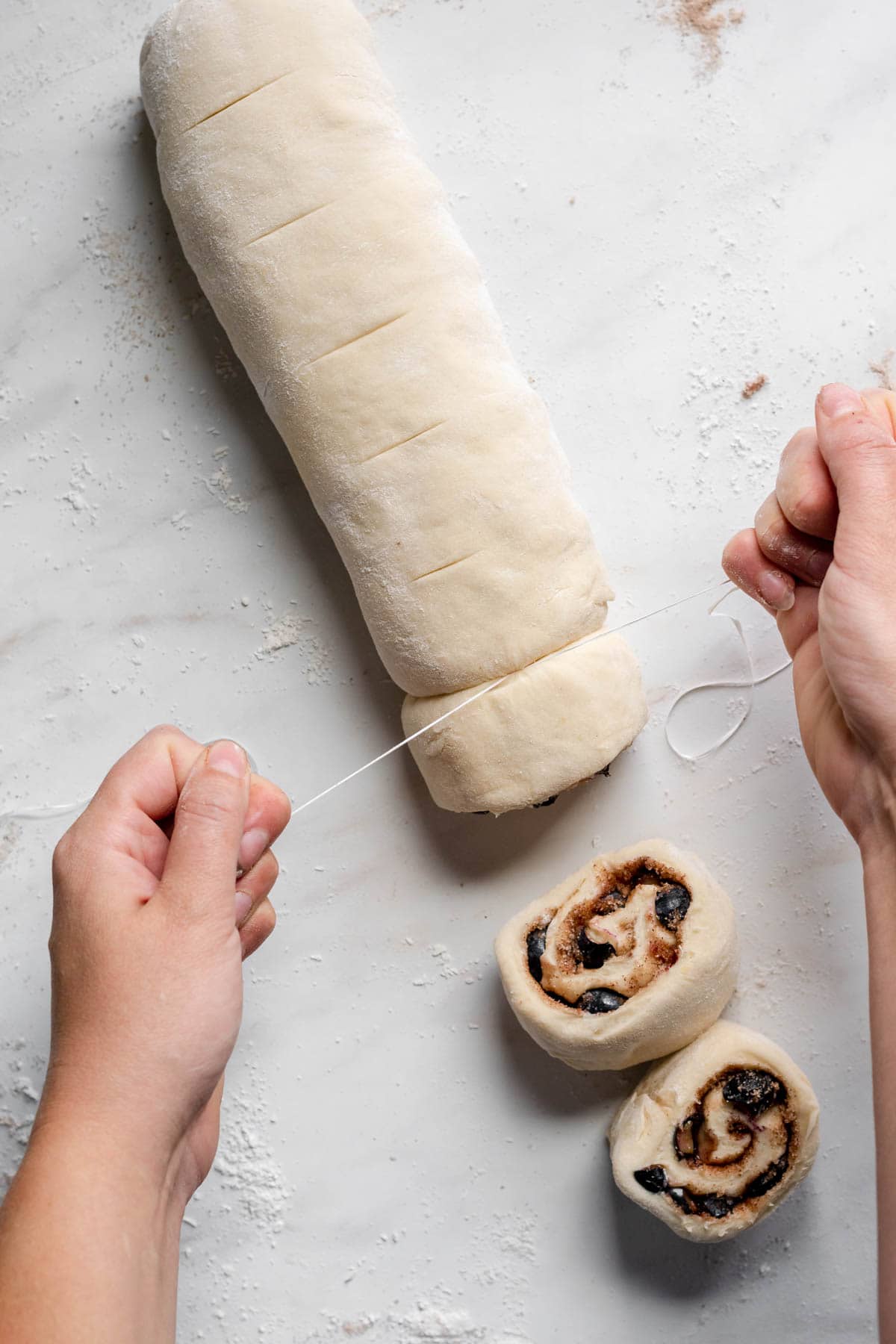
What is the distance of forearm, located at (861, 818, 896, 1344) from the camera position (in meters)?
1.34

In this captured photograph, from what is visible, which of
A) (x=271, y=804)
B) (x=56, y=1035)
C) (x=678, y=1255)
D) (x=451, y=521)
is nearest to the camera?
(x=56, y=1035)

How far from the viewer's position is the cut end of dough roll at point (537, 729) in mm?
1705

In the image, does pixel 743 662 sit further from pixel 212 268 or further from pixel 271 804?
pixel 212 268

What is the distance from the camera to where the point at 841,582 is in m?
1.50

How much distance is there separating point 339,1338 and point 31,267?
85.0 inches

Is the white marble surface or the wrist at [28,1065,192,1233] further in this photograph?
the white marble surface

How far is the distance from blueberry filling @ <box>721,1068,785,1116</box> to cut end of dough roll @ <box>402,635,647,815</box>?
0.59m

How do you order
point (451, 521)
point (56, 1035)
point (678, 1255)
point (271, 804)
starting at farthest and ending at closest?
point (678, 1255), point (451, 521), point (271, 804), point (56, 1035)

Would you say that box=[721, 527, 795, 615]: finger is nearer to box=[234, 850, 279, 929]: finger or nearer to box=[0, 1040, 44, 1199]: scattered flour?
box=[234, 850, 279, 929]: finger

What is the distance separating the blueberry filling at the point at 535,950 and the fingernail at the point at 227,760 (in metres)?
0.65

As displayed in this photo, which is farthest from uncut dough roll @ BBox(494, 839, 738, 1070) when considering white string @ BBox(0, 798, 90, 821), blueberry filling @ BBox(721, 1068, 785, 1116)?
white string @ BBox(0, 798, 90, 821)

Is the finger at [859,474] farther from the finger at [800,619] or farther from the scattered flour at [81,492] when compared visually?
the scattered flour at [81,492]

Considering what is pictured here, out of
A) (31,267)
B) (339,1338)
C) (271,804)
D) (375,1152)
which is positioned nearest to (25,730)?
(271,804)

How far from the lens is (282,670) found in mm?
1951
